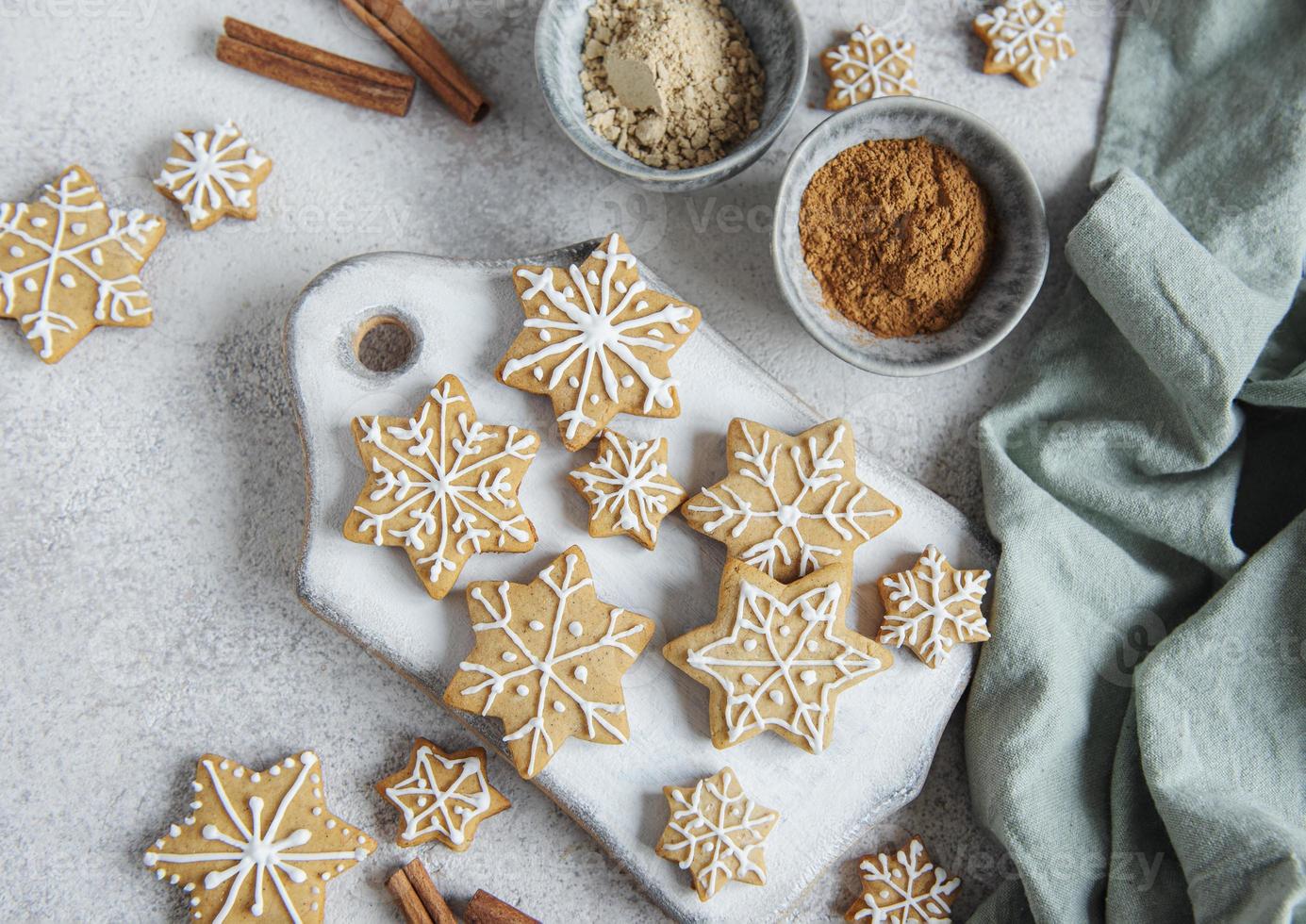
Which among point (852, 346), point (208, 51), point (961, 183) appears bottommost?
point (852, 346)

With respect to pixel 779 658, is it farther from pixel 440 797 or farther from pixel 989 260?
pixel 989 260

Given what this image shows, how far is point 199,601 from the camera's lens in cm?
174

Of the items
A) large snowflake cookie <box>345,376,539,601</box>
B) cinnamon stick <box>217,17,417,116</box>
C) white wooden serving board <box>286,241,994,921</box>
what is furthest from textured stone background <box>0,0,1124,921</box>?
large snowflake cookie <box>345,376,539,601</box>

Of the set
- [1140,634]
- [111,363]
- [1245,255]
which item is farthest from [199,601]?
[1245,255]

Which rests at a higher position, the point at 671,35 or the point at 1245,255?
the point at 671,35

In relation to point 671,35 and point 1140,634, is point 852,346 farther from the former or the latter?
point 1140,634

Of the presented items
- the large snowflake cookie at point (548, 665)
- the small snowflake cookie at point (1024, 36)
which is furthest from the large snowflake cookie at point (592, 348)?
the small snowflake cookie at point (1024, 36)

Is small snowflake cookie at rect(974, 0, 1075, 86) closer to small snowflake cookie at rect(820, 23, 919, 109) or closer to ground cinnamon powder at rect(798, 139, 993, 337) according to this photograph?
small snowflake cookie at rect(820, 23, 919, 109)

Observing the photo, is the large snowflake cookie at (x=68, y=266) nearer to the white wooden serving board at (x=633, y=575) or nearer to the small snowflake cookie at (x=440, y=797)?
the white wooden serving board at (x=633, y=575)

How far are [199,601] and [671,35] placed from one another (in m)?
1.37

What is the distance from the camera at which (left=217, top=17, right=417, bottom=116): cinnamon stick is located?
1811 millimetres

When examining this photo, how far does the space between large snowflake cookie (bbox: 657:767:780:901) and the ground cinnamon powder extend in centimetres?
88

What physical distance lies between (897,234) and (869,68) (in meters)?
0.42

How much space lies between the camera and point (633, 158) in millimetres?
1686
